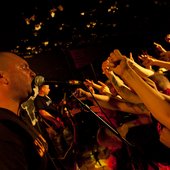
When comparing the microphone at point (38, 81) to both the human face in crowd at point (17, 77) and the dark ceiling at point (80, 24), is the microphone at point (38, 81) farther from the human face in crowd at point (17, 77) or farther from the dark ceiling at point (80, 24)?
the dark ceiling at point (80, 24)

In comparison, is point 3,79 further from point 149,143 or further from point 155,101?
point 149,143

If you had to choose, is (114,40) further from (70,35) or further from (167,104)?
(167,104)

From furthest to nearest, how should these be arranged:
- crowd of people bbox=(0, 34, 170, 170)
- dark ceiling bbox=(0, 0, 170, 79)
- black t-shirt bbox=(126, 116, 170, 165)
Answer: dark ceiling bbox=(0, 0, 170, 79) → black t-shirt bbox=(126, 116, 170, 165) → crowd of people bbox=(0, 34, 170, 170)

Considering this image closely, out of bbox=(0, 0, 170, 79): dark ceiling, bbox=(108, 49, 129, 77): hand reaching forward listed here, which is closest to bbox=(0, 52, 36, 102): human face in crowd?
bbox=(108, 49, 129, 77): hand reaching forward

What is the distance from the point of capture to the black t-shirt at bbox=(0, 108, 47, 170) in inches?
57.6

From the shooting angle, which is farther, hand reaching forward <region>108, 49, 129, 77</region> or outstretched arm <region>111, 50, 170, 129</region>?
hand reaching forward <region>108, 49, 129, 77</region>

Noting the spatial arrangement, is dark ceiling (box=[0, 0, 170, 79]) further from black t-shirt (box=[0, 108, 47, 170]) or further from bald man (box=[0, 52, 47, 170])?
black t-shirt (box=[0, 108, 47, 170])

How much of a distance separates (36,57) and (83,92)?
7478 mm

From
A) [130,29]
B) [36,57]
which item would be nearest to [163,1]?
[130,29]

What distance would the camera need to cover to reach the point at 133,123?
3469 mm

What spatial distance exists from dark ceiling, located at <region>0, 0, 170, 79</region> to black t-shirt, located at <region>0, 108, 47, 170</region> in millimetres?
9846

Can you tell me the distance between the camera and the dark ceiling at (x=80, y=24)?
486 inches

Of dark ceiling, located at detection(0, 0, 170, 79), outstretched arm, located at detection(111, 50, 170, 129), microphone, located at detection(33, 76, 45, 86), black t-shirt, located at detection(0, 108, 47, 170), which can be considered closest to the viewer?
black t-shirt, located at detection(0, 108, 47, 170)

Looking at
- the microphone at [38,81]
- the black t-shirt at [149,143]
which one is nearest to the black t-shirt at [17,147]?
the microphone at [38,81]
